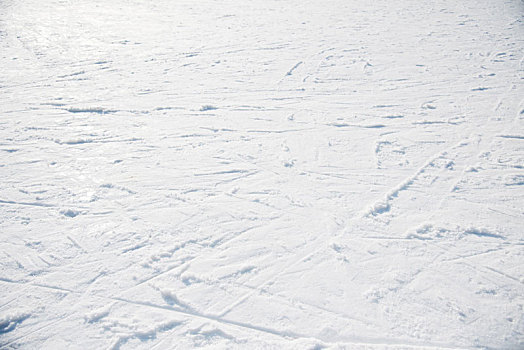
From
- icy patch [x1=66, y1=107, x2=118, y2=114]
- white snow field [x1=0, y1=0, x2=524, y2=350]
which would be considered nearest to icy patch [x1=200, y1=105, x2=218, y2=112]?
white snow field [x1=0, y1=0, x2=524, y2=350]

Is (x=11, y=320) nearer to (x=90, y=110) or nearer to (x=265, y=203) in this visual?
(x=265, y=203)

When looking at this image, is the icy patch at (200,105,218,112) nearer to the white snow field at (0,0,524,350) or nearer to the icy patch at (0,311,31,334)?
the white snow field at (0,0,524,350)

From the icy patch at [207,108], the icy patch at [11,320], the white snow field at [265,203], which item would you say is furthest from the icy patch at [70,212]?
the icy patch at [207,108]

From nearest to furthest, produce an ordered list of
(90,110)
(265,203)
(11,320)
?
(11,320) < (265,203) < (90,110)

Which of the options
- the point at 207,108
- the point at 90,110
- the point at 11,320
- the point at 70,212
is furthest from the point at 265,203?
the point at 90,110

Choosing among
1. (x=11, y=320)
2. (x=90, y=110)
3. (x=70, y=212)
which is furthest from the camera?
(x=90, y=110)

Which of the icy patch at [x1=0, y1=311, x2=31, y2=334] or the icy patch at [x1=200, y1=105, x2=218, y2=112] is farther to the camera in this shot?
the icy patch at [x1=200, y1=105, x2=218, y2=112]

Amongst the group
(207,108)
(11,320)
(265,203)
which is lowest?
(11,320)

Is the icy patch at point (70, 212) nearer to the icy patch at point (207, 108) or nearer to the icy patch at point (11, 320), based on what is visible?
the icy patch at point (11, 320)

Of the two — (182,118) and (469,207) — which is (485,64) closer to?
(469,207)

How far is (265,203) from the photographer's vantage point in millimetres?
2945

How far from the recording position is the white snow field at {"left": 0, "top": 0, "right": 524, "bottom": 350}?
79.0 inches

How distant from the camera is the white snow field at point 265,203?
2.01m

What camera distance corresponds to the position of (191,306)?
2.08 metres
